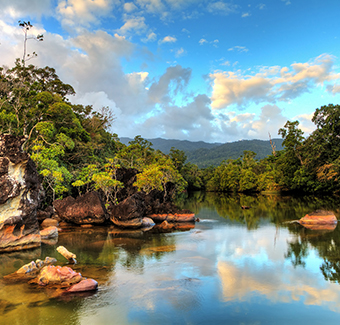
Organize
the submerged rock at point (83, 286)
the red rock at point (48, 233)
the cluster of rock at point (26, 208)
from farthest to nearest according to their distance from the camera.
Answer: the red rock at point (48, 233) < the cluster of rock at point (26, 208) < the submerged rock at point (83, 286)

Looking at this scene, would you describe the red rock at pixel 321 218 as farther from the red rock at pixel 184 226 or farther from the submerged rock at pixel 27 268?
the submerged rock at pixel 27 268

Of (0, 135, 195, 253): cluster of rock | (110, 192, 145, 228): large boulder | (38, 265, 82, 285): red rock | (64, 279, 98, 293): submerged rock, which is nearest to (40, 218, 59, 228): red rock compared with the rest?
(0, 135, 195, 253): cluster of rock

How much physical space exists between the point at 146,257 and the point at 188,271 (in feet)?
10.5

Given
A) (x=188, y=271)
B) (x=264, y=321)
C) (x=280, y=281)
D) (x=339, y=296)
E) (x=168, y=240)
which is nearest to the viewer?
(x=264, y=321)

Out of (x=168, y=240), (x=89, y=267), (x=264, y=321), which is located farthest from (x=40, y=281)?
(x=168, y=240)

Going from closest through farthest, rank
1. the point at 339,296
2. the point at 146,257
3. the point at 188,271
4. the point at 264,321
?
the point at 264,321
the point at 339,296
the point at 188,271
the point at 146,257

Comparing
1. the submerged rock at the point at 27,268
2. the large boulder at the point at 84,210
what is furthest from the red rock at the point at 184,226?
the submerged rock at the point at 27,268

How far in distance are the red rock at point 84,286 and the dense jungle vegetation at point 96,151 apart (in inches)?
429

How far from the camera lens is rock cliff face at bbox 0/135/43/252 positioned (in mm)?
14680

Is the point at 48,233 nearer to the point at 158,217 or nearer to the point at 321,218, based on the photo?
the point at 158,217

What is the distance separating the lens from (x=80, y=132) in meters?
36.2

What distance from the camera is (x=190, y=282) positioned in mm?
10914

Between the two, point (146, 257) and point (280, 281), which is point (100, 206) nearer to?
point (146, 257)

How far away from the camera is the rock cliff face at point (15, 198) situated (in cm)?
1468
